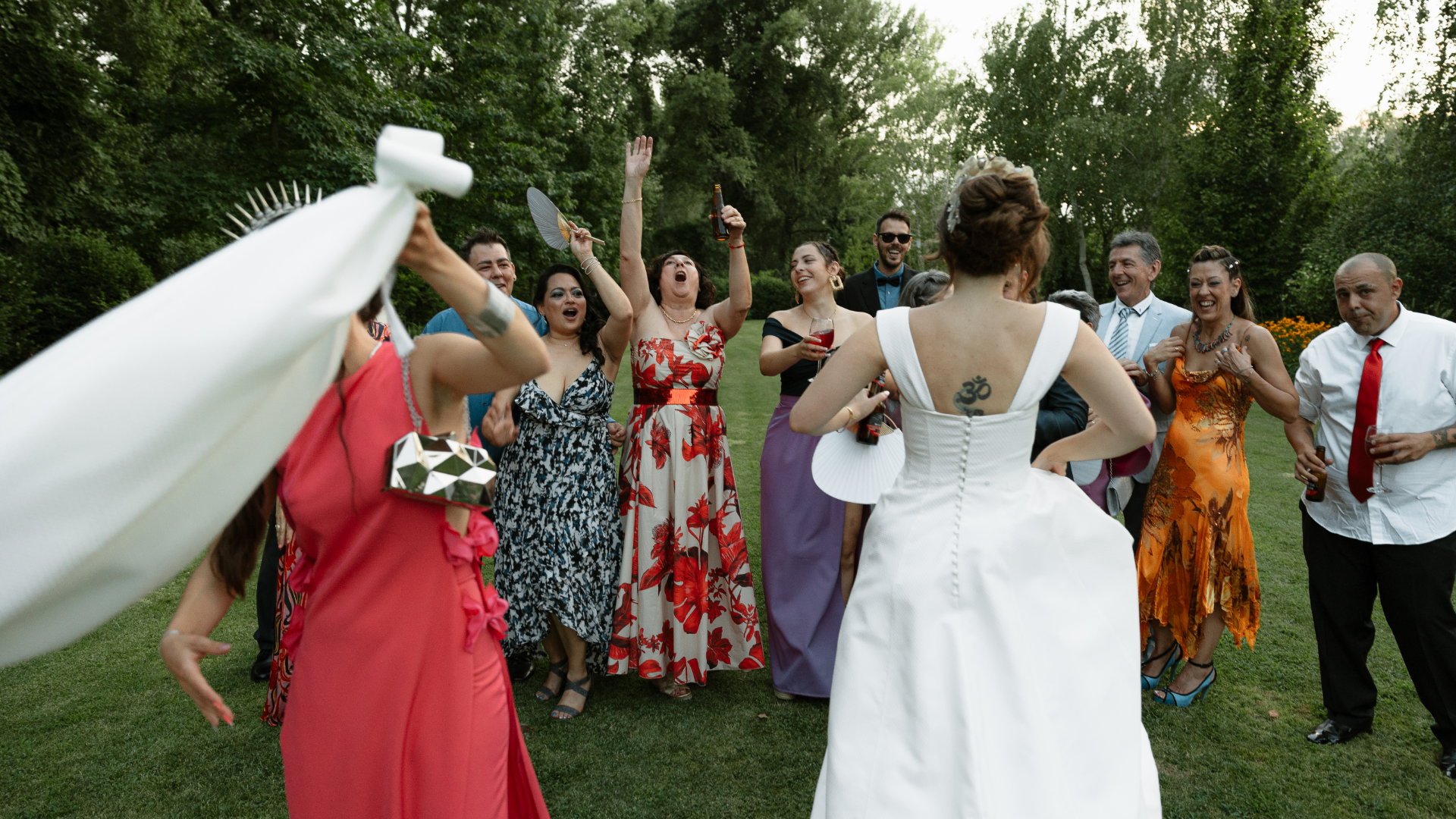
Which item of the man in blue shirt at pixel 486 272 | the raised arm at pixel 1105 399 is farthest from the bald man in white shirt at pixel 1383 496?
the man in blue shirt at pixel 486 272

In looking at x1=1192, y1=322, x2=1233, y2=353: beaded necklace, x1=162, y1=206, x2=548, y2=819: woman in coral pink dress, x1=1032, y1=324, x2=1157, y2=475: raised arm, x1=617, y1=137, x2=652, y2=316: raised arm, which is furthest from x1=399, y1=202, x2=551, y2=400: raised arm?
x1=1192, y1=322, x2=1233, y2=353: beaded necklace

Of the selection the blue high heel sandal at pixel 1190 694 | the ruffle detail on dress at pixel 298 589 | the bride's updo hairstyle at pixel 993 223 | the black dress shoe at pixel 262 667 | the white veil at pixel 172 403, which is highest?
the bride's updo hairstyle at pixel 993 223

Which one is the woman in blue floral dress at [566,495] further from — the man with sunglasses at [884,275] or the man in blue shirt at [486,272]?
the man with sunglasses at [884,275]

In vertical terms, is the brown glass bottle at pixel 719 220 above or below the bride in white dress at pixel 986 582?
above

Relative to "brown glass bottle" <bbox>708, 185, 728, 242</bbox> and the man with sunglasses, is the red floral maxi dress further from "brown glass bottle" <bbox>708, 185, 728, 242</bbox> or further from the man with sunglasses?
the man with sunglasses

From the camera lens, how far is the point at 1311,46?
2181 centimetres

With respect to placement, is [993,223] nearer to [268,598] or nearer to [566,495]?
[566,495]

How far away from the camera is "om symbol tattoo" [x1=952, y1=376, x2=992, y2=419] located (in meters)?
2.44

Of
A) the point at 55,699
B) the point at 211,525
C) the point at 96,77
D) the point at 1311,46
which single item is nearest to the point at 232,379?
the point at 211,525

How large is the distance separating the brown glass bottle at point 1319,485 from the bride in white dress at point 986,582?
2.14 metres

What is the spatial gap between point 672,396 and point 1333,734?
3.70 m

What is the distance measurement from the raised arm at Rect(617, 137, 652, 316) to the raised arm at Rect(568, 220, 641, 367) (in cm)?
8

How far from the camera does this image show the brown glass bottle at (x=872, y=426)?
136 inches

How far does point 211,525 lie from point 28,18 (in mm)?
18078
